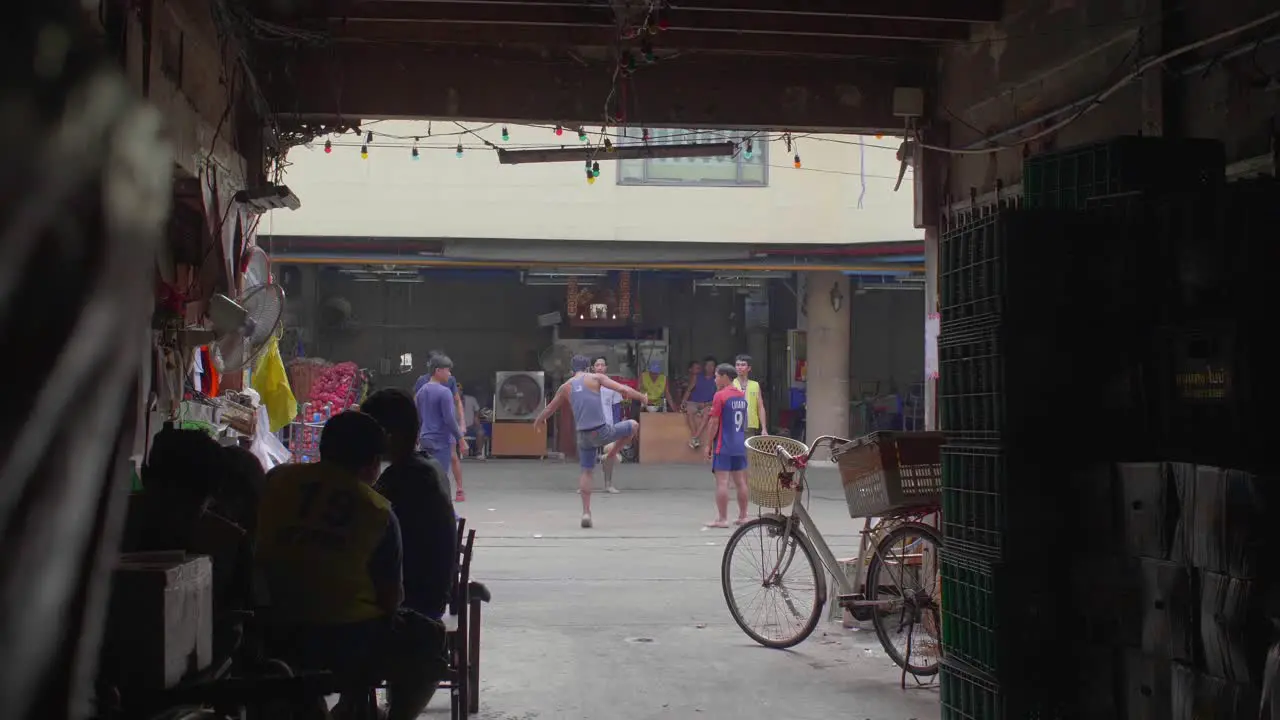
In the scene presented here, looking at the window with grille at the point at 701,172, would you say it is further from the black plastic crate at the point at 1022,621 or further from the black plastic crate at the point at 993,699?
the black plastic crate at the point at 1022,621

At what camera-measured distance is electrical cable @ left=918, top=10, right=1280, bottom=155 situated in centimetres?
564

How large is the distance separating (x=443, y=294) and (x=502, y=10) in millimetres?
17966

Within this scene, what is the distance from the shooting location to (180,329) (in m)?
6.52

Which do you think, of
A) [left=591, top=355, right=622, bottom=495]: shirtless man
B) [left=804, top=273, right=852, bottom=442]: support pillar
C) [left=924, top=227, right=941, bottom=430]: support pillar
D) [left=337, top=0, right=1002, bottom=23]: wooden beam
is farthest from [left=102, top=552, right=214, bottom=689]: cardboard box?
[left=804, top=273, right=852, bottom=442]: support pillar

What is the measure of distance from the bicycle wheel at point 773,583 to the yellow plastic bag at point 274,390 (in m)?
3.32

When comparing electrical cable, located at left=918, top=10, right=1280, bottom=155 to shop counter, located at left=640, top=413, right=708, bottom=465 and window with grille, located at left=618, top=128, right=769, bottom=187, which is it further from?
shop counter, located at left=640, top=413, right=708, bottom=465

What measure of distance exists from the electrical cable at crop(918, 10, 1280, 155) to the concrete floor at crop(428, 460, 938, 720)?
3.34m

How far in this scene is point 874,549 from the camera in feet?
23.3

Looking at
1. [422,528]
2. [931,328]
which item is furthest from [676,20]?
[422,528]

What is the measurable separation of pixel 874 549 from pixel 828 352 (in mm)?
15210

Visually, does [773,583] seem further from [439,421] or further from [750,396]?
[750,396]

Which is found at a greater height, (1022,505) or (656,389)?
(656,389)

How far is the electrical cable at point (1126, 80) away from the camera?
5.64m

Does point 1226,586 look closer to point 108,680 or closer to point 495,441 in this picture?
point 108,680
